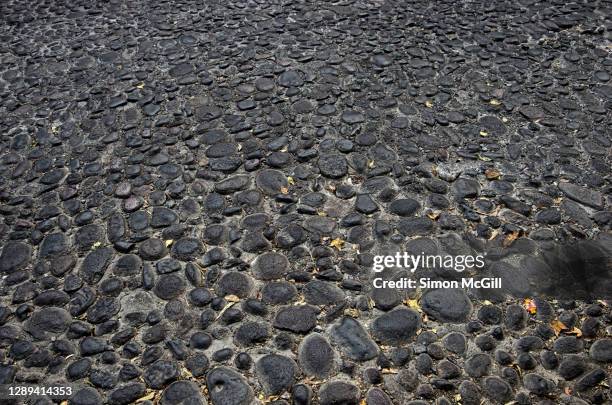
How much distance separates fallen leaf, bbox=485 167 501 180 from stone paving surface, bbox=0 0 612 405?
0.03 meters

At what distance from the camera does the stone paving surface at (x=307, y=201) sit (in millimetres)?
3656

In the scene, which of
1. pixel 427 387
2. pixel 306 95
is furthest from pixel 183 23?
pixel 427 387

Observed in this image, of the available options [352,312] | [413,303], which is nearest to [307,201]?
[352,312]

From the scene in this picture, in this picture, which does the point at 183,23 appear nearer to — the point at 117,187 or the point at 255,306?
the point at 117,187

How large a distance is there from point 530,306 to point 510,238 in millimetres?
637

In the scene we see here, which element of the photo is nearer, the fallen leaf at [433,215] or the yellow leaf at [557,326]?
the yellow leaf at [557,326]

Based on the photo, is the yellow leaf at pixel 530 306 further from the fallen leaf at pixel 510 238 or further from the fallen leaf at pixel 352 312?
the fallen leaf at pixel 352 312

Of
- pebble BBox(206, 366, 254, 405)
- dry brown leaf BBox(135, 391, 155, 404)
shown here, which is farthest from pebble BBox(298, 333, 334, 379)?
dry brown leaf BBox(135, 391, 155, 404)

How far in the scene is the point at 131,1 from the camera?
320 inches

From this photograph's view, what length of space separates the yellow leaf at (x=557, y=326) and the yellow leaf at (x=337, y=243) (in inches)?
Answer: 64.4

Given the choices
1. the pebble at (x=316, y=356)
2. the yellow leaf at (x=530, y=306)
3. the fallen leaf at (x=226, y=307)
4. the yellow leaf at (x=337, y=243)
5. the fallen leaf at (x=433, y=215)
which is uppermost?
the fallen leaf at (x=433, y=215)

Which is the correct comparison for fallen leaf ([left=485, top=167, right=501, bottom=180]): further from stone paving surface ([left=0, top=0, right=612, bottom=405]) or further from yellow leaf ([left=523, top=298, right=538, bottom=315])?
yellow leaf ([left=523, top=298, right=538, bottom=315])

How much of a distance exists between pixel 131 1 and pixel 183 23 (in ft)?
4.31

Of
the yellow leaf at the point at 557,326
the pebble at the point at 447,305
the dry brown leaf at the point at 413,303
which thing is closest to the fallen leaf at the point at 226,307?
the dry brown leaf at the point at 413,303
